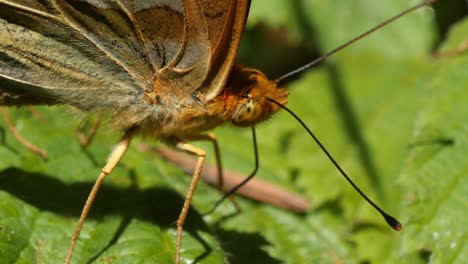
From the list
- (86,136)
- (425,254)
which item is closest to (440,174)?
(425,254)

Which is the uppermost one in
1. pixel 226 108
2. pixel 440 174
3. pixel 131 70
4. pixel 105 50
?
pixel 105 50

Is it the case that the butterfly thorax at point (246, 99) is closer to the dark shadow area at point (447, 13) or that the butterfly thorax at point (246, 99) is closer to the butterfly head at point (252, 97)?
the butterfly head at point (252, 97)

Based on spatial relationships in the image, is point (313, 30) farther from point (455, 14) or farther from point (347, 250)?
point (347, 250)

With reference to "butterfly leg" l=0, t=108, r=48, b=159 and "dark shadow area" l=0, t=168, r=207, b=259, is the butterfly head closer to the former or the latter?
"dark shadow area" l=0, t=168, r=207, b=259

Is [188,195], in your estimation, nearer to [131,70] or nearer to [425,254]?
[131,70]

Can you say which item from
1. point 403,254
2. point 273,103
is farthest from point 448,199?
point 273,103
